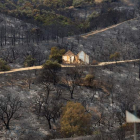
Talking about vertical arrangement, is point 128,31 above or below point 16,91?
above

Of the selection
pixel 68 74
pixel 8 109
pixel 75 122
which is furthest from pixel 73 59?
pixel 75 122

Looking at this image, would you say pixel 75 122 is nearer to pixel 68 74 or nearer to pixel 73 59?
pixel 68 74

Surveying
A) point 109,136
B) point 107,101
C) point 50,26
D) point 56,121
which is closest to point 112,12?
point 50,26

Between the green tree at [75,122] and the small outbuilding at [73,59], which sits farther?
the small outbuilding at [73,59]

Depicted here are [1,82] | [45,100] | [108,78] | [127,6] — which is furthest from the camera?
[127,6]

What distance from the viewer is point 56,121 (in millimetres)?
46188

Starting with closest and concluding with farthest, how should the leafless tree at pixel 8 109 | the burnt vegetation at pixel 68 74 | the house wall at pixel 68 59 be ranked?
the leafless tree at pixel 8 109 < the burnt vegetation at pixel 68 74 < the house wall at pixel 68 59

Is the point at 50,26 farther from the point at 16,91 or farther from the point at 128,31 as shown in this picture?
the point at 16,91

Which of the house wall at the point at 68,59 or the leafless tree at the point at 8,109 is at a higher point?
the house wall at the point at 68,59

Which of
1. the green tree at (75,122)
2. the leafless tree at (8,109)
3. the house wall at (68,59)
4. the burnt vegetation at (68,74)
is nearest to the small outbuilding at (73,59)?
the house wall at (68,59)

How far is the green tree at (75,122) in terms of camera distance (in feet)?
124

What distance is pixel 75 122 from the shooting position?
38844mm

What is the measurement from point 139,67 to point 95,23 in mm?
46109

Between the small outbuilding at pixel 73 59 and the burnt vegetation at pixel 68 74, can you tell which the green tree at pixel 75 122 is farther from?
the small outbuilding at pixel 73 59
